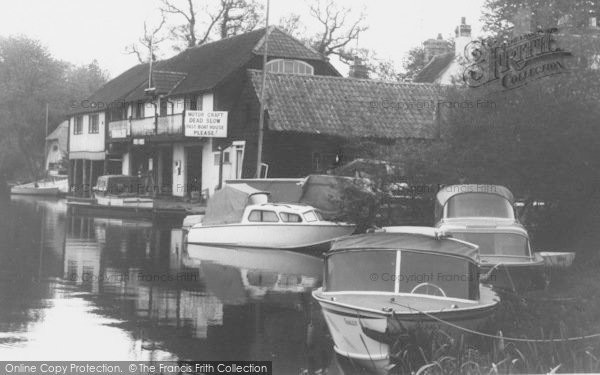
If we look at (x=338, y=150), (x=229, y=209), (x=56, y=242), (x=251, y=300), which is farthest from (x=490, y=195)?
(x=338, y=150)

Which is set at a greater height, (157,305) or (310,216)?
(310,216)

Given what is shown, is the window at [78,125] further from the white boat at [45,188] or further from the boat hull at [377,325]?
the boat hull at [377,325]

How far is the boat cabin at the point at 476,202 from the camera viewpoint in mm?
18734

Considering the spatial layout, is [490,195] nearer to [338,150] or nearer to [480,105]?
[480,105]

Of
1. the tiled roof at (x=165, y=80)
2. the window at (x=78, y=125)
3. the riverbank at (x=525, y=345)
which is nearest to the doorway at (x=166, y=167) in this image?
the tiled roof at (x=165, y=80)

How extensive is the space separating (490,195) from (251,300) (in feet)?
21.0

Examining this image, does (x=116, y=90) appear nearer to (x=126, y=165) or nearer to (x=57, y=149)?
(x=126, y=165)

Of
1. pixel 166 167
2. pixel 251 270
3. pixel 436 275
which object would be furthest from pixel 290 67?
pixel 436 275

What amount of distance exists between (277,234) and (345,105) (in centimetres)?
1491

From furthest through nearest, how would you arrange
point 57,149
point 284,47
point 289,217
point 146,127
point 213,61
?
point 57,149 < point 146,127 < point 213,61 < point 284,47 < point 289,217

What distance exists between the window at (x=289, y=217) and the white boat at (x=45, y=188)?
41.8m

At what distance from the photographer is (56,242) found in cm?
2589

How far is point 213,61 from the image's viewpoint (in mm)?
44688

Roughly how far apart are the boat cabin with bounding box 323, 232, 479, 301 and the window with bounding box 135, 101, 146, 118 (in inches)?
1506
